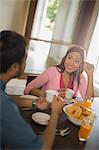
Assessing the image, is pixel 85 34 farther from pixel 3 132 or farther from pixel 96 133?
pixel 3 132

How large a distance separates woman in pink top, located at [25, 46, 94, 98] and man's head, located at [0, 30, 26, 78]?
88 centimetres

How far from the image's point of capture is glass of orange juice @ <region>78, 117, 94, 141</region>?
4.06 feet

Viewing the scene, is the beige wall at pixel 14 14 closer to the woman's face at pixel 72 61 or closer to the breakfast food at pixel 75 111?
the woman's face at pixel 72 61

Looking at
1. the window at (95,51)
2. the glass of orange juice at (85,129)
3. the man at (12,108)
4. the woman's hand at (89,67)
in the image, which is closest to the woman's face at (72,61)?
the woman's hand at (89,67)

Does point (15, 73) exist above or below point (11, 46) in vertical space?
below

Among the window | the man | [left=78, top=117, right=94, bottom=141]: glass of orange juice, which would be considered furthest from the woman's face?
the window

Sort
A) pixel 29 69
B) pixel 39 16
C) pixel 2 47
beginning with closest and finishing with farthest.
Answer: pixel 2 47, pixel 39 16, pixel 29 69

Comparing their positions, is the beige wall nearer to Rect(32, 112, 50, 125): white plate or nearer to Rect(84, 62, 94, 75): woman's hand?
Rect(84, 62, 94, 75): woman's hand

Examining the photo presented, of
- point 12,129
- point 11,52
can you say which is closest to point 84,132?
point 12,129

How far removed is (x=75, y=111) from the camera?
4.61 feet

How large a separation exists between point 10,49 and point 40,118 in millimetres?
538

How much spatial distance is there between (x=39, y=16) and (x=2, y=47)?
7.29 feet

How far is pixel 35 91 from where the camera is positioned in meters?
1.83

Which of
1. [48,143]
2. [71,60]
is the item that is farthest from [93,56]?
[48,143]
